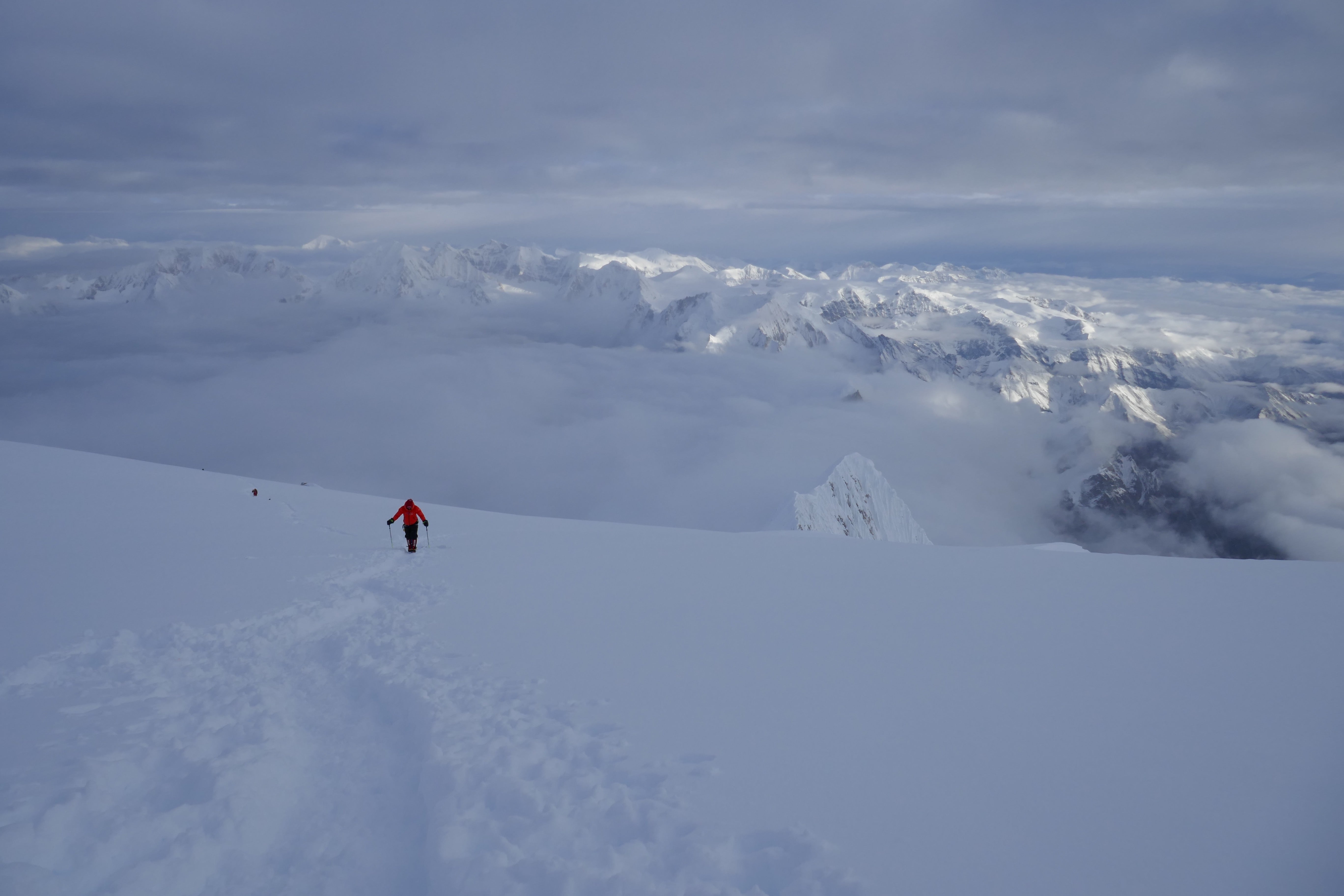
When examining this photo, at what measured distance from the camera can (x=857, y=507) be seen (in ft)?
305

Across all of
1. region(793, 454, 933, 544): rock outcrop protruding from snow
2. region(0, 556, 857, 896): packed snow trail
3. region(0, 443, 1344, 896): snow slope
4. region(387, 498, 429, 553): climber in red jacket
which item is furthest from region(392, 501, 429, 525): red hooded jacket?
region(793, 454, 933, 544): rock outcrop protruding from snow

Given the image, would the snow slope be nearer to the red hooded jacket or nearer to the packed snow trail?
the packed snow trail

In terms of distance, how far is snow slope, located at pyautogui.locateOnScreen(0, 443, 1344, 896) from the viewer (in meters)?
5.28

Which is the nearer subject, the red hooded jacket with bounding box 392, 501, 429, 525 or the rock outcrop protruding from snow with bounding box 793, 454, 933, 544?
the red hooded jacket with bounding box 392, 501, 429, 525

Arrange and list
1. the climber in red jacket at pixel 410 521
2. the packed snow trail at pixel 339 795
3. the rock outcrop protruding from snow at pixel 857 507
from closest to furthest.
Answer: the packed snow trail at pixel 339 795 < the climber in red jacket at pixel 410 521 < the rock outcrop protruding from snow at pixel 857 507

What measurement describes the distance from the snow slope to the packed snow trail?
3 cm

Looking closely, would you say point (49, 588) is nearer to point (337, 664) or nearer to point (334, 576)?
point (334, 576)

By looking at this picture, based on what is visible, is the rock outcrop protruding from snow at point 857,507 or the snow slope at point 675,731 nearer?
the snow slope at point 675,731

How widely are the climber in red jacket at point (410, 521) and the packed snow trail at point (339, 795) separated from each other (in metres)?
6.79

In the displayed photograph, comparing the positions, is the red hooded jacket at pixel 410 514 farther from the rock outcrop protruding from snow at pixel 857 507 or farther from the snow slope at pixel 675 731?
the rock outcrop protruding from snow at pixel 857 507

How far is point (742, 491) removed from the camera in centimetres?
18388

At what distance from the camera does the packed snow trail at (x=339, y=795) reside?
207 inches

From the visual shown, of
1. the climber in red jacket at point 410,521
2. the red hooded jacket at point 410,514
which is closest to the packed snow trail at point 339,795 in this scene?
the climber in red jacket at point 410,521

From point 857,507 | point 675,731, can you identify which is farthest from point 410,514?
point 857,507
